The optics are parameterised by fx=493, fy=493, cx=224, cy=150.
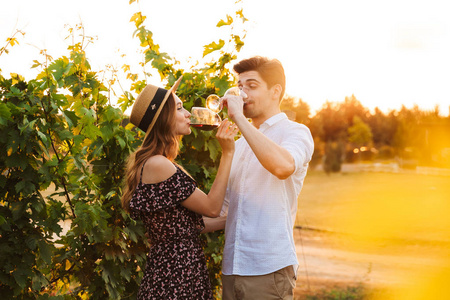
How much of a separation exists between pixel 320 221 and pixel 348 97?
42013 mm

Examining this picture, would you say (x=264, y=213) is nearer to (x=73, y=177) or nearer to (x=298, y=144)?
(x=298, y=144)

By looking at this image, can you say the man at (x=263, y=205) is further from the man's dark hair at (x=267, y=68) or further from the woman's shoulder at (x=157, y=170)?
the woman's shoulder at (x=157, y=170)

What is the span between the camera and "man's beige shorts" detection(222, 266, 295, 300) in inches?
96.7

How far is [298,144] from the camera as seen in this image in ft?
8.32

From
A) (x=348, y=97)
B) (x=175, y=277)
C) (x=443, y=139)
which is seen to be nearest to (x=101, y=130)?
(x=175, y=277)

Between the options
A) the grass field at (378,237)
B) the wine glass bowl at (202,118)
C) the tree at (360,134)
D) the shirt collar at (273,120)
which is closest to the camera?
the shirt collar at (273,120)

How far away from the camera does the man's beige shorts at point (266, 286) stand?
2455 millimetres

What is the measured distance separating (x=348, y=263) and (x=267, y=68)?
9.06 metres

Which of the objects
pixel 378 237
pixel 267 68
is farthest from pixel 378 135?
pixel 267 68

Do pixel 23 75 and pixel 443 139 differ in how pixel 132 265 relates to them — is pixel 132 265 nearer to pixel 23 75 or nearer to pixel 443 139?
pixel 23 75

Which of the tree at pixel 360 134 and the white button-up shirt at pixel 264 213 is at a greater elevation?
the tree at pixel 360 134

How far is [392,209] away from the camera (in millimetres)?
25734

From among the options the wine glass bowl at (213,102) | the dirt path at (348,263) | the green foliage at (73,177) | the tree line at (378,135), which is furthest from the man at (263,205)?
the tree line at (378,135)

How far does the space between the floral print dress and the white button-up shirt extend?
7.4 inches
